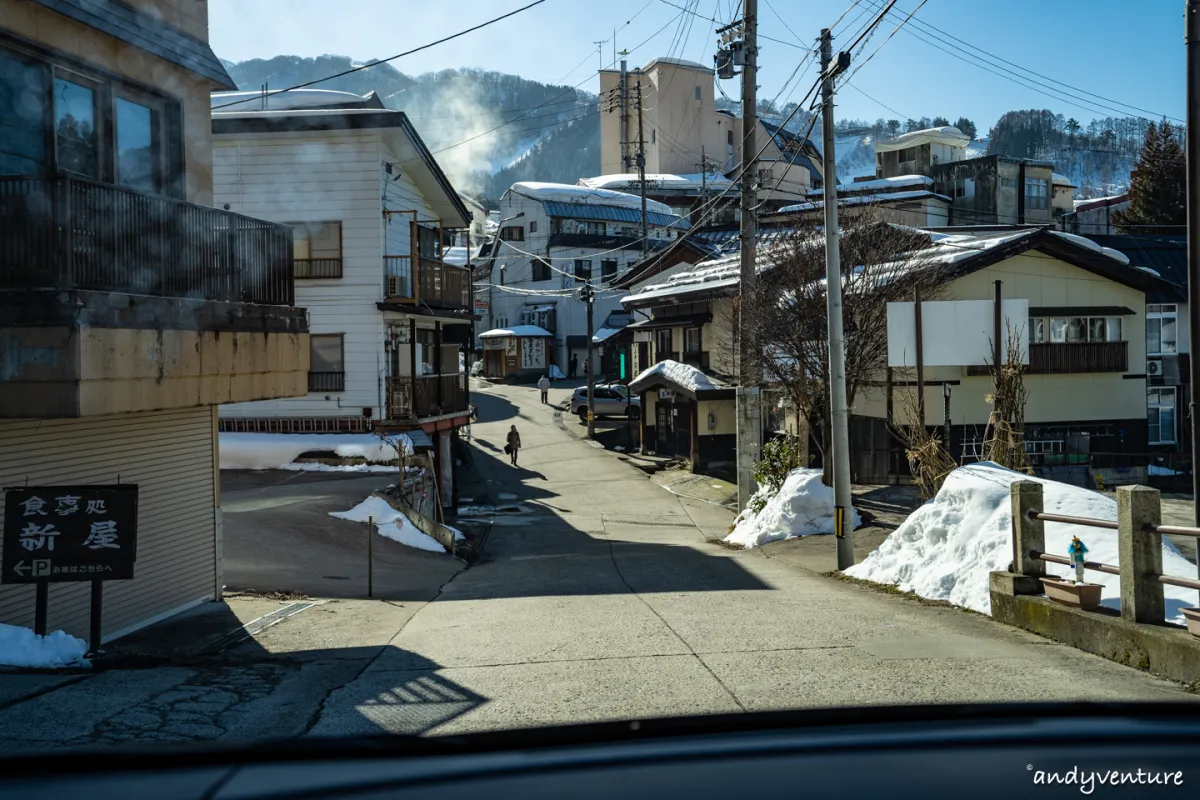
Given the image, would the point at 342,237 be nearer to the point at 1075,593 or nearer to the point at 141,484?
the point at 141,484

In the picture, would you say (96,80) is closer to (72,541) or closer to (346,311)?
(72,541)

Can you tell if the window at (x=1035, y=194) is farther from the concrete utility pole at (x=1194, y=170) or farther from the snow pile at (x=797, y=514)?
the concrete utility pole at (x=1194, y=170)

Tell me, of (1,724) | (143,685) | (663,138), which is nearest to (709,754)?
(1,724)

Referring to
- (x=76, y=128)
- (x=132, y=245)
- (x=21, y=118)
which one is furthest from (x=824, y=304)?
(x=21, y=118)

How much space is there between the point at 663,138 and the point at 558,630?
71.5 m

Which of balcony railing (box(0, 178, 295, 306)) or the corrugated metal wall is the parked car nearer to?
the corrugated metal wall

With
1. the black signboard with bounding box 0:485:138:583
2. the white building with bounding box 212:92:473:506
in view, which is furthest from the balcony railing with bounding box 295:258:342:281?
the black signboard with bounding box 0:485:138:583

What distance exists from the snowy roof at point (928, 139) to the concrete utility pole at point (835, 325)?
2001 inches

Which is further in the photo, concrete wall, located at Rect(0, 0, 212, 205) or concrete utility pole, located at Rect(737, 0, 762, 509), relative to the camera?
concrete utility pole, located at Rect(737, 0, 762, 509)

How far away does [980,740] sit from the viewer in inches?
74.0

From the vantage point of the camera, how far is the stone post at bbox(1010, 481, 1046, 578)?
870 cm

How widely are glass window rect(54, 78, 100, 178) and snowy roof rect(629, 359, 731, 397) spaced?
22.9 m

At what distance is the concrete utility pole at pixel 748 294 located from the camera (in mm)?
20047

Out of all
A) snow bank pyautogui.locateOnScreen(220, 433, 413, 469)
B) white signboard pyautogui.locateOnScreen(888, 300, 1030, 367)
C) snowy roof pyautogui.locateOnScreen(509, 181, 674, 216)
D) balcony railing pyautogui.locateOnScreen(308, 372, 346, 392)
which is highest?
snowy roof pyautogui.locateOnScreen(509, 181, 674, 216)
